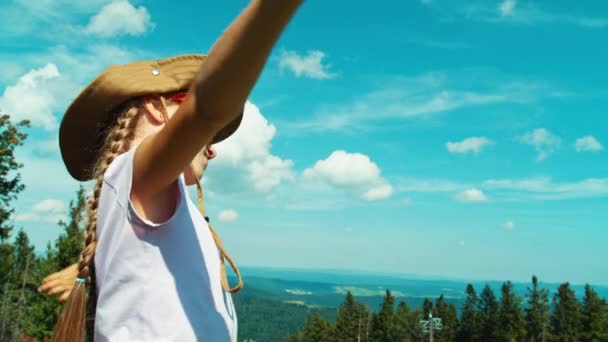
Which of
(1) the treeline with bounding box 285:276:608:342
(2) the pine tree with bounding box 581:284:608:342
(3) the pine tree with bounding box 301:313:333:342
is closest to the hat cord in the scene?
(1) the treeline with bounding box 285:276:608:342

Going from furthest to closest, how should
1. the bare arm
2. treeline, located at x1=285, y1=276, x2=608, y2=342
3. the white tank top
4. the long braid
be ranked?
treeline, located at x1=285, y1=276, x2=608, y2=342 < the long braid < the white tank top < the bare arm

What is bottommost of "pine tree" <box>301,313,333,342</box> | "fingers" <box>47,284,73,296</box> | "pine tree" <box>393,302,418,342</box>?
"pine tree" <box>301,313,333,342</box>

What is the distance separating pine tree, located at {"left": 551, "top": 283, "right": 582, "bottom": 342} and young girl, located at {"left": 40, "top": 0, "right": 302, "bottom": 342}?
55.5 m

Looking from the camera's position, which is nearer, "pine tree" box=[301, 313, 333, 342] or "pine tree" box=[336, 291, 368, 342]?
"pine tree" box=[336, 291, 368, 342]

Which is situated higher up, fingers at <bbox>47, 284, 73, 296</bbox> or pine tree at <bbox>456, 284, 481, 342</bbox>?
fingers at <bbox>47, 284, 73, 296</bbox>

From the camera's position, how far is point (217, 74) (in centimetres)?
113

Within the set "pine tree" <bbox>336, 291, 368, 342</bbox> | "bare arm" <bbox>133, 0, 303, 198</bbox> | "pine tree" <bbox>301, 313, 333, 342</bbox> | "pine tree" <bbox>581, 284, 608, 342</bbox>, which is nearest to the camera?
"bare arm" <bbox>133, 0, 303, 198</bbox>

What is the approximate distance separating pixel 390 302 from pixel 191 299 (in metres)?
60.8

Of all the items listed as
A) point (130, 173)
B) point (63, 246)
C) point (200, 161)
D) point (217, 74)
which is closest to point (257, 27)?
point (217, 74)

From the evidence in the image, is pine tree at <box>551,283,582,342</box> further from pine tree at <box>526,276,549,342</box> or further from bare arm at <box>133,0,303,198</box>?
bare arm at <box>133,0,303,198</box>

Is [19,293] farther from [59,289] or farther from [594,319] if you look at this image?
[594,319]

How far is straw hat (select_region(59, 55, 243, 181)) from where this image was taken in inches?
71.4

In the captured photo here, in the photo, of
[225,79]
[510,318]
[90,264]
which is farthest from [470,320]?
[225,79]

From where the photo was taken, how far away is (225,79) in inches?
44.5
